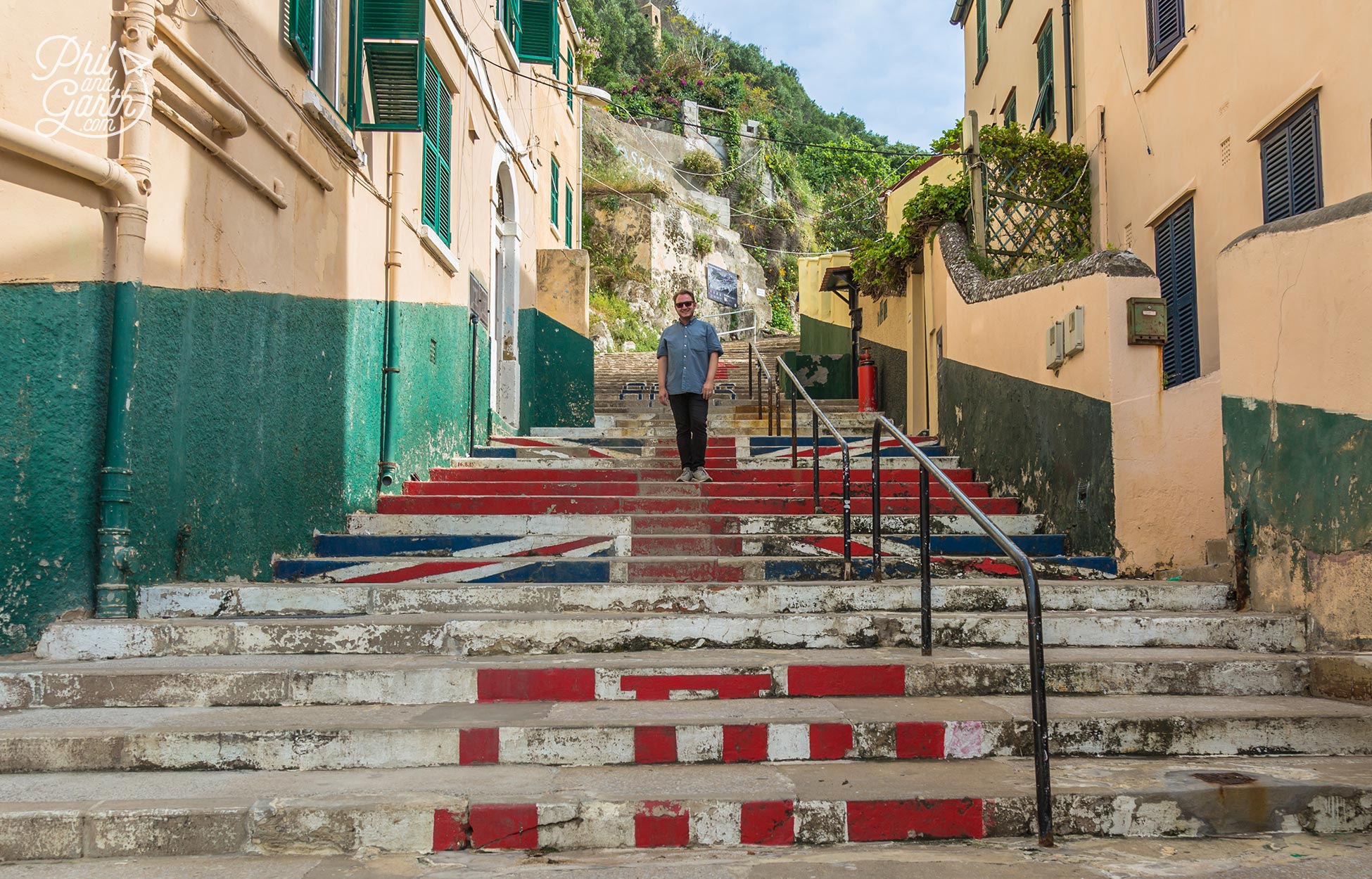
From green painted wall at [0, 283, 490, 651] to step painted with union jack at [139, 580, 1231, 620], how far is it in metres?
0.46

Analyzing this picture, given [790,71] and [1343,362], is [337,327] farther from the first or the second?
[790,71]

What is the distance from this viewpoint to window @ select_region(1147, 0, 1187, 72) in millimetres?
8258

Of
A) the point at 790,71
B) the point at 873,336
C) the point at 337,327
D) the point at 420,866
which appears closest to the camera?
the point at 420,866

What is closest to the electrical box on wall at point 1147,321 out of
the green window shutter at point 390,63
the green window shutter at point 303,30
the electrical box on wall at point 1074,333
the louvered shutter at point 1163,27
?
the electrical box on wall at point 1074,333

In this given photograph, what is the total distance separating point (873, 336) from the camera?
46.3 ft

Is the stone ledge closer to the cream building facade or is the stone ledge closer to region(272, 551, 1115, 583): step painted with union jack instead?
region(272, 551, 1115, 583): step painted with union jack

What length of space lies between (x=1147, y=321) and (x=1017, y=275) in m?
1.90

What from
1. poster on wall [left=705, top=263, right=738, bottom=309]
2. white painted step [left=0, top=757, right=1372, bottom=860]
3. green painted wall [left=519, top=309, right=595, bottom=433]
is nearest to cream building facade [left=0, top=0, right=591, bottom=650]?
white painted step [left=0, top=757, right=1372, bottom=860]

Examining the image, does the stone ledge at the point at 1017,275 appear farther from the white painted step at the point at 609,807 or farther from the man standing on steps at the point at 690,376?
the white painted step at the point at 609,807

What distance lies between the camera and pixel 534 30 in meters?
11.7

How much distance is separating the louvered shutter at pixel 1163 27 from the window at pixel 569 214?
31.4 feet

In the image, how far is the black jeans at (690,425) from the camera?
738 centimetres

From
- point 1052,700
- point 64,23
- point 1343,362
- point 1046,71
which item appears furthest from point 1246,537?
point 1046,71

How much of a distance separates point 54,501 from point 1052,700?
4225 mm
